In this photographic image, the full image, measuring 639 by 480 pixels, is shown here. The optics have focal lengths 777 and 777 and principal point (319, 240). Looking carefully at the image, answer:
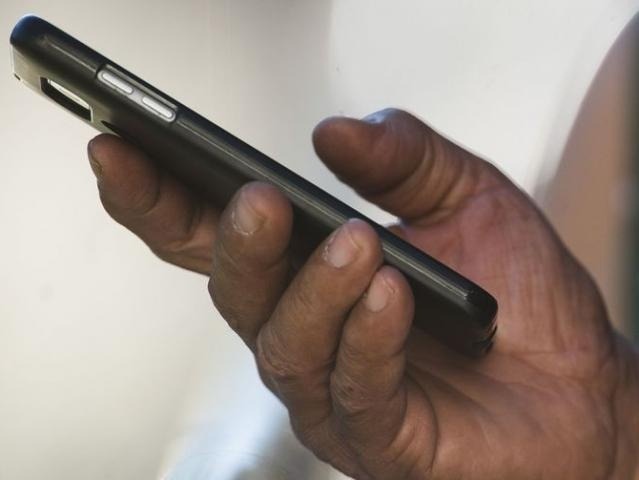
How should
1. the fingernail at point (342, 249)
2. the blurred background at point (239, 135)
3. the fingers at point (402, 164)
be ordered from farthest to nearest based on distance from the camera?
the blurred background at point (239, 135) → the fingers at point (402, 164) → the fingernail at point (342, 249)

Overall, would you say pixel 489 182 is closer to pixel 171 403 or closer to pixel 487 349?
pixel 487 349

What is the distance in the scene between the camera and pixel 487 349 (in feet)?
1.15

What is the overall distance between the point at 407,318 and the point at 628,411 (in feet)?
0.67

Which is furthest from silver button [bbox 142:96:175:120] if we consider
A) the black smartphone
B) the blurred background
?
the blurred background

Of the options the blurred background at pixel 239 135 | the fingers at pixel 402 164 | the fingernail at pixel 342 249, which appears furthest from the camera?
the blurred background at pixel 239 135

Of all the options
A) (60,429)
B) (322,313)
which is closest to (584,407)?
(322,313)

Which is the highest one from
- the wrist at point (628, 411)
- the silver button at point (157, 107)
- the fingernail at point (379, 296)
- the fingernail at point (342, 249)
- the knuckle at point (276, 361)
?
the silver button at point (157, 107)

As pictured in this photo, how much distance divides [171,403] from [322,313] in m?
0.24

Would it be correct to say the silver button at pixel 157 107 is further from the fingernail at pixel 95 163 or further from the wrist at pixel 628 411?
the wrist at pixel 628 411

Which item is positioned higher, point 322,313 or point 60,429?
point 322,313

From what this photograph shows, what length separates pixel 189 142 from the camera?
0.87 ft

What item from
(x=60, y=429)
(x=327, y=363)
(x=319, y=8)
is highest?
(x=319, y=8)

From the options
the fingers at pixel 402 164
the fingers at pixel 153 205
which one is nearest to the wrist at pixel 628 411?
the fingers at pixel 402 164

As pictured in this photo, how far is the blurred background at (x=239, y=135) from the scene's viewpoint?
0.46 m
